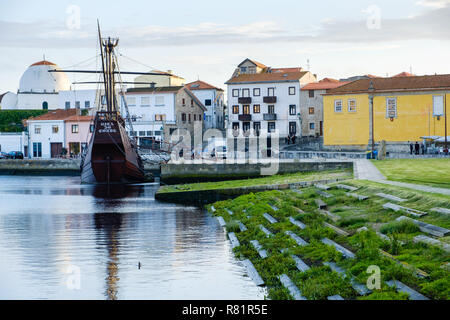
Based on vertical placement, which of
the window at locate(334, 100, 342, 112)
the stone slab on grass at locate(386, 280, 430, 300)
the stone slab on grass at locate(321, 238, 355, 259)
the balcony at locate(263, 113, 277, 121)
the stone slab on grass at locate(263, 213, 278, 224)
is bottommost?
the stone slab on grass at locate(263, 213, 278, 224)

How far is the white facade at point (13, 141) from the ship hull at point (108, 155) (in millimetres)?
38967

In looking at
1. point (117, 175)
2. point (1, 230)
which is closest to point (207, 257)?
point (1, 230)

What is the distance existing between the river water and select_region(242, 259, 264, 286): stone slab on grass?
0.17 metres

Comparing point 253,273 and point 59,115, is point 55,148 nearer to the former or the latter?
point 59,115

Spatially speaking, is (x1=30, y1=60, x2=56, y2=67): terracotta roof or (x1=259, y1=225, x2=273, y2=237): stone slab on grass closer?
(x1=259, y1=225, x2=273, y2=237): stone slab on grass

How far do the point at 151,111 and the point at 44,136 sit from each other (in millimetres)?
14653

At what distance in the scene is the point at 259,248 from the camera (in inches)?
786

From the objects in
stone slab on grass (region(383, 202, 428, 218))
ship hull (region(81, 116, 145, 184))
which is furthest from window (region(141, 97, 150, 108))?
stone slab on grass (region(383, 202, 428, 218))

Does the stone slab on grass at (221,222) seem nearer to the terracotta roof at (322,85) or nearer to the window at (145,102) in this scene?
the terracotta roof at (322,85)

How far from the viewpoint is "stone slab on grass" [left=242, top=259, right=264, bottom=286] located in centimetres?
1620

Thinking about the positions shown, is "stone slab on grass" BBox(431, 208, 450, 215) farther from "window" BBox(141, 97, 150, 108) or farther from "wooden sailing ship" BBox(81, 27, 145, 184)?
"window" BBox(141, 97, 150, 108)

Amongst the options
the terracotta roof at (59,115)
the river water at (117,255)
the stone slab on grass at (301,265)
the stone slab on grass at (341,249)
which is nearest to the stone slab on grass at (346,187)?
the river water at (117,255)

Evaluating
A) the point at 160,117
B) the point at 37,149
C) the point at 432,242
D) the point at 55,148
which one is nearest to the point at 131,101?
the point at 160,117
